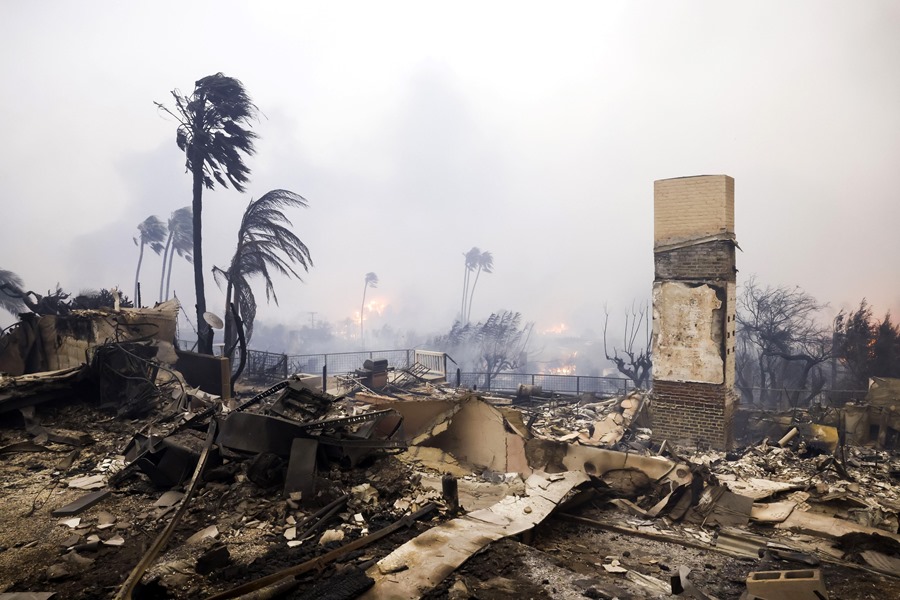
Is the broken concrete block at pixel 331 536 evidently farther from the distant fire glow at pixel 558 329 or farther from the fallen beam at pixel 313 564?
the distant fire glow at pixel 558 329

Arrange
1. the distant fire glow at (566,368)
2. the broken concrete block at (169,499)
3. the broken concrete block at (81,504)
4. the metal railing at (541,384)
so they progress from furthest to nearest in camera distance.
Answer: the distant fire glow at (566,368) < the metal railing at (541,384) < the broken concrete block at (169,499) < the broken concrete block at (81,504)

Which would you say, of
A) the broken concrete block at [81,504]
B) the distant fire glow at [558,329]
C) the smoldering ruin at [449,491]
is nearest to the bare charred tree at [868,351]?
the smoldering ruin at [449,491]

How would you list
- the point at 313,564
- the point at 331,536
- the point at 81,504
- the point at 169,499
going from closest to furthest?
the point at 313,564 → the point at 331,536 → the point at 81,504 → the point at 169,499

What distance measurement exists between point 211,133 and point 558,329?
59.5m

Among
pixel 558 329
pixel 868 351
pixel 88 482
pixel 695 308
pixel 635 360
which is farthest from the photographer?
pixel 558 329

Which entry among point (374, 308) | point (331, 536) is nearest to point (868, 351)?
point (331, 536)

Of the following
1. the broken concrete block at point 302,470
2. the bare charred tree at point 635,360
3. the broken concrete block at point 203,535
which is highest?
the bare charred tree at point 635,360

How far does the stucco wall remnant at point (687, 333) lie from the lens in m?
9.80

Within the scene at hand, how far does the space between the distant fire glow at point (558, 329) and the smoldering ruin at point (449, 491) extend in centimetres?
5951

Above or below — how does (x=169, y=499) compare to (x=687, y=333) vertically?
below

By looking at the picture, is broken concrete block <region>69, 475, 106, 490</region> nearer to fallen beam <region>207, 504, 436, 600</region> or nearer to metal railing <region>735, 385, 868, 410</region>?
fallen beam <region>207, 504, 436, 600</region>

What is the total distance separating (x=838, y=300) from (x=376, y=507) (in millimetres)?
54222

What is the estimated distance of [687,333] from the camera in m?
10.0

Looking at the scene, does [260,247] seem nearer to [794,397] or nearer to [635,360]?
[635,360]
